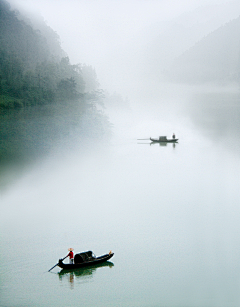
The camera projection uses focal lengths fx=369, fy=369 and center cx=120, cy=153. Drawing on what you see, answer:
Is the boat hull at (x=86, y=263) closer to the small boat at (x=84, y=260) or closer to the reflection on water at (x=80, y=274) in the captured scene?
the small boat at (x=84, y=260)

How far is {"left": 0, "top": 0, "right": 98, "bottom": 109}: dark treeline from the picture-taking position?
36125 millimetres

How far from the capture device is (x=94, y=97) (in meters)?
A: 42.9

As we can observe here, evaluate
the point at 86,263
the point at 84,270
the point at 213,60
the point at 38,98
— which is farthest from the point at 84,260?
the point at 213,60

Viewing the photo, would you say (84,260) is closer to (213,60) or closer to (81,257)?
(81,257)

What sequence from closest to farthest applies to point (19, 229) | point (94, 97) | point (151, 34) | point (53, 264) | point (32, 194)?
point (53, 264), point (19, 229), point (32, 194), point (94, 97), point (151, 34)

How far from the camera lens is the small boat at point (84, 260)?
897 centimetres

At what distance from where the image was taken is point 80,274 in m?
9.05

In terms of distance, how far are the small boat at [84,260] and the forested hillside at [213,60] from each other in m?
74.9

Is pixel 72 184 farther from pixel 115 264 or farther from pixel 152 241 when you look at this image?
pixel 115 264

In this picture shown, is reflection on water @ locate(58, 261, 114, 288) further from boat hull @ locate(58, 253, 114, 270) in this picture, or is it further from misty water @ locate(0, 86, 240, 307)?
boat hull @ locate(58, 253, 114, 270)

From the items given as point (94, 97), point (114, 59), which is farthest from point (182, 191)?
point (114, 59)

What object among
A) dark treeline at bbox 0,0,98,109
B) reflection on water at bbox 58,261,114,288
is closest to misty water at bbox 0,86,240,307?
reflection on water at bbox 58,261,114,288

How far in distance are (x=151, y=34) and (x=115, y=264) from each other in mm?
77928

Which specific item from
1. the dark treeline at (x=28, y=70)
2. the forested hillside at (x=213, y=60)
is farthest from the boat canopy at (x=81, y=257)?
the forested hillside at (x=213, y=60)
